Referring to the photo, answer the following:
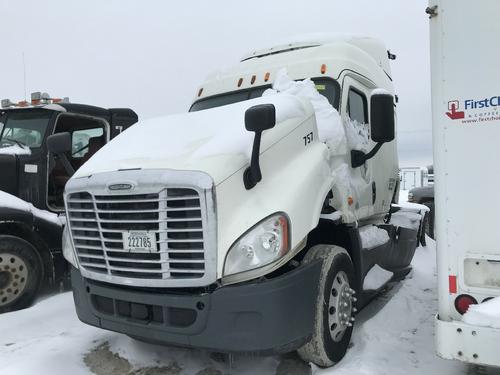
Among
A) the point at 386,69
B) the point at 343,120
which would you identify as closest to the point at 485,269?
the point at 343,120

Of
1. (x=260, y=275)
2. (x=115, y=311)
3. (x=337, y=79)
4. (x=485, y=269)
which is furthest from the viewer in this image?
(x=337, y=79)

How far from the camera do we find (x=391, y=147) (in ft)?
20.7

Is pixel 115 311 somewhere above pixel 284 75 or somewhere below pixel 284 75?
below

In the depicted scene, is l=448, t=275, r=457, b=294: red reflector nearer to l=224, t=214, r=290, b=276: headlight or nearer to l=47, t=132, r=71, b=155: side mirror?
l=224, t=214, r=290, b=276: headlight

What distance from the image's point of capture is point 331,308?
3.74m

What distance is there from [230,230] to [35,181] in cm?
415

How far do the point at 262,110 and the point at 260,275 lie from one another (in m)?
1.08

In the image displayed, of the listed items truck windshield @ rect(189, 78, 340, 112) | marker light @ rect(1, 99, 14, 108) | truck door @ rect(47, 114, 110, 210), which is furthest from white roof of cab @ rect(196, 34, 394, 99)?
marker light @ rect(1, 99, 14, 108)

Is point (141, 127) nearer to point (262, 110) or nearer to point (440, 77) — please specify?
point (262, 110)

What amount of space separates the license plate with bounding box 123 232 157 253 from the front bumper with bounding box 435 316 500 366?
6.09 ft

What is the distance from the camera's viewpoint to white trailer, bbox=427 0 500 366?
259 centimetres

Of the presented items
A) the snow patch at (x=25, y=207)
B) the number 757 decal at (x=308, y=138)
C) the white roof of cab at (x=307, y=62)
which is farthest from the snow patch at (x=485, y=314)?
the snow patch at (x=25, y=207)

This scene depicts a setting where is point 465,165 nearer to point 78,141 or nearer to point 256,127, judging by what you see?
point 256,127

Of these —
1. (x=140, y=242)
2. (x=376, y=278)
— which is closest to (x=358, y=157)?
(x=376, y=278)
